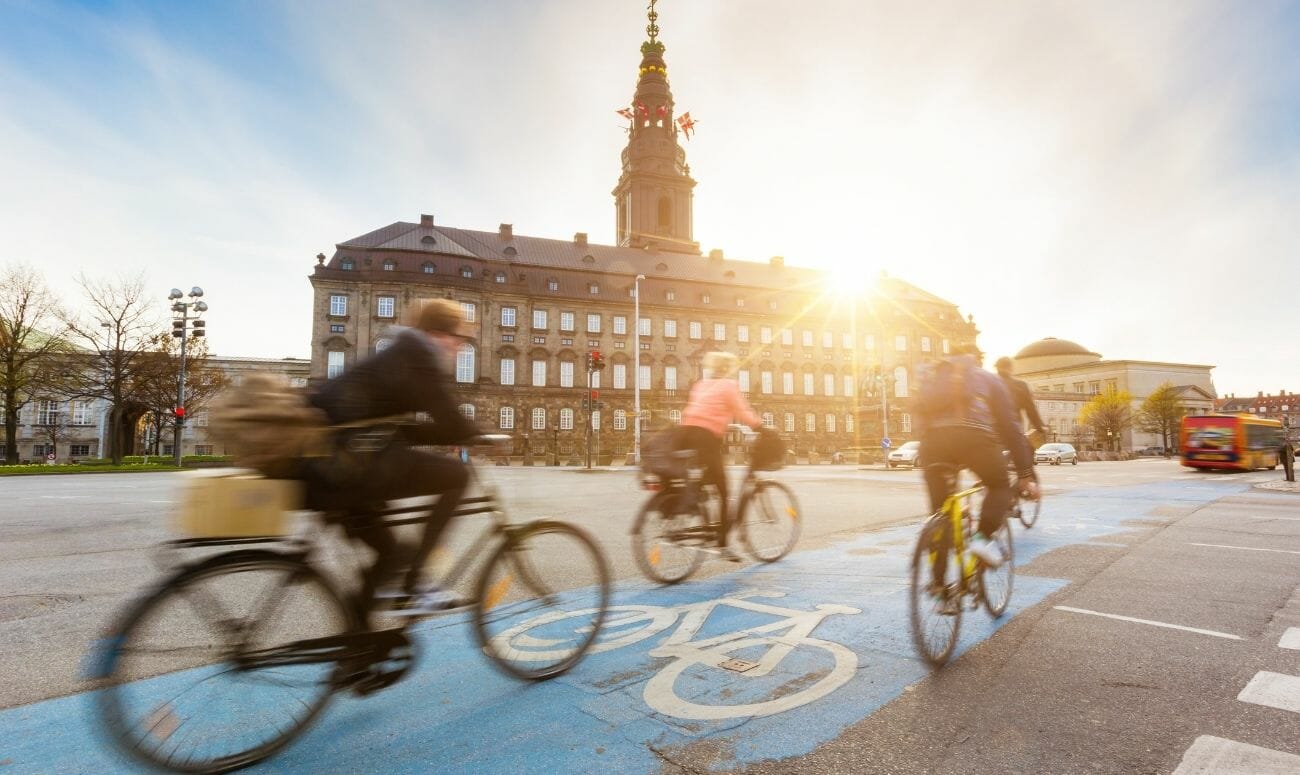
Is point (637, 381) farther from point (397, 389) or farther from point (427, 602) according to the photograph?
point (397, 389)

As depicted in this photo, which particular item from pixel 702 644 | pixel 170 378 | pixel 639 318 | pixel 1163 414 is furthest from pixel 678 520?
pixel 1163 414

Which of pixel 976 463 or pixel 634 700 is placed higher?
pixel 976 463

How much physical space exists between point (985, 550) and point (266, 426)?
4.17 meters

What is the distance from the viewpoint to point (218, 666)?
257 cm

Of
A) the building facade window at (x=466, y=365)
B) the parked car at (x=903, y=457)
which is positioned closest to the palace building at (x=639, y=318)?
the building facade window at (x=466, y=365)

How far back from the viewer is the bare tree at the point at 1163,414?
87938mm

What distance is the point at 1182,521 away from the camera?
1031cm

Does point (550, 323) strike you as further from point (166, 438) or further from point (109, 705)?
point (109, 705)

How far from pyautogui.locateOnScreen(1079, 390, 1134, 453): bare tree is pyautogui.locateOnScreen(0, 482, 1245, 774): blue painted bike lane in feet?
318

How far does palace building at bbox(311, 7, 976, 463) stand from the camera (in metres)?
52.8

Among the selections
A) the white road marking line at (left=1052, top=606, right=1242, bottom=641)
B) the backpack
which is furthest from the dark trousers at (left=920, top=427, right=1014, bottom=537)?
the backpack

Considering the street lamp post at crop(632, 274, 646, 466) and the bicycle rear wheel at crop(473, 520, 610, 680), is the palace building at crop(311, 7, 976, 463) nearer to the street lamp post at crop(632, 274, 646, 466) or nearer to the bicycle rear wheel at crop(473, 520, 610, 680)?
the street lamp post at crop(632, 274, 646, 466)

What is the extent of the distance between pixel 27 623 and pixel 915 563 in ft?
19.5

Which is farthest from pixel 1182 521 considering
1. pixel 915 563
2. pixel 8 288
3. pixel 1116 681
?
pixel 8 288
